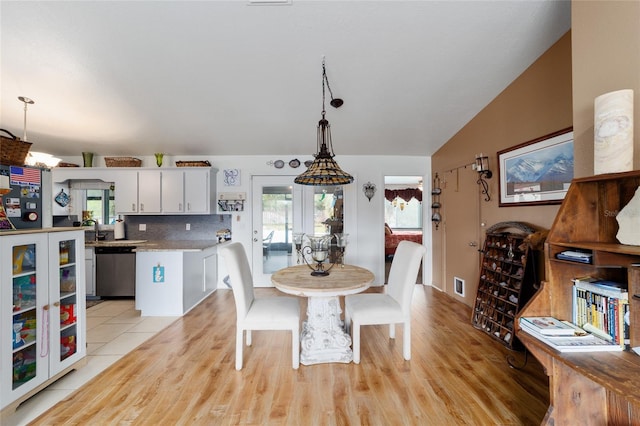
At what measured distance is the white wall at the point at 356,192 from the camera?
14.1 ft

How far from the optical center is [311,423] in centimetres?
155

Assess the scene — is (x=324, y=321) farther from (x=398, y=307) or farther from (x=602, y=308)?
(x=602, y=308)

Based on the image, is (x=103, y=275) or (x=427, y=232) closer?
(x=103, y=275)

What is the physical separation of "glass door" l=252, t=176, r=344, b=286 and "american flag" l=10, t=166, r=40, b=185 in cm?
267

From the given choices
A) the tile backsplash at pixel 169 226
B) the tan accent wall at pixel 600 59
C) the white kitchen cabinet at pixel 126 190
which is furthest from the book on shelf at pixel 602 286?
the white kitchen cabinet at pixel 126 190

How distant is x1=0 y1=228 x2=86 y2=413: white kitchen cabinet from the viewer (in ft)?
4.98

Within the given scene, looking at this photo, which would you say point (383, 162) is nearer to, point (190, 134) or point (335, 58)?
point (335, 58)

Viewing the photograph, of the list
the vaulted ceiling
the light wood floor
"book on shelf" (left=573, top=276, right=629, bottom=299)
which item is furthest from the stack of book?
the vaulted ceiling

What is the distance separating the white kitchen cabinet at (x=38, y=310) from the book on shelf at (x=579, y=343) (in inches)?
111

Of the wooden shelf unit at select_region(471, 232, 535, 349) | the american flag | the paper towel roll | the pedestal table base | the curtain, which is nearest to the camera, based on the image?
the american flag

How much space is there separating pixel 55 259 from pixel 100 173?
2812 millimetres

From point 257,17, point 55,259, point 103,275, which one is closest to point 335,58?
point 257,17

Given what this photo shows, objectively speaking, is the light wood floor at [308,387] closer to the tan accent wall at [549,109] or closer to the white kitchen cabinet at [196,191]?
the tan accent wall at [549,109]

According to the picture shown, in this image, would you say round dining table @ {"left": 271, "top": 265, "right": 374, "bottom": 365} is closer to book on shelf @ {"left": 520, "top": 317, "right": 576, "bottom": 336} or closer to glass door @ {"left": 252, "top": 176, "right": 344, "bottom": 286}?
book on shelf @ {"left": 520, "top": 317, "right": 576, "bottom": 336}
